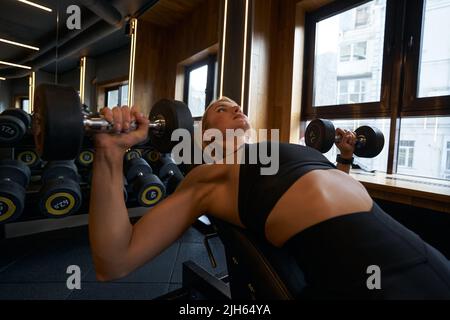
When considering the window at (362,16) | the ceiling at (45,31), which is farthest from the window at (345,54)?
the ceiling at (45,31)

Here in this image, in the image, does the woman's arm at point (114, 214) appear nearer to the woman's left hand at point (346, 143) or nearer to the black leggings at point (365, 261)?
the black leggings at point (365, 261)

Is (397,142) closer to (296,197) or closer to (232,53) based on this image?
(232,53)

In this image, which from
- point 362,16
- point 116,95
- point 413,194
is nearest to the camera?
point 413,194

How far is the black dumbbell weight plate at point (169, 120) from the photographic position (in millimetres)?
835

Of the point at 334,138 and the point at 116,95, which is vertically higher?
the point at 116,95

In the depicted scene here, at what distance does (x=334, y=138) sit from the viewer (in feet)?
4.58

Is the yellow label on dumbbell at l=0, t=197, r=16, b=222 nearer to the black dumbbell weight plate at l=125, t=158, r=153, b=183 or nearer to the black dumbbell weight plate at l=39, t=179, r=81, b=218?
the black dumbbell weight plate at l=39, t=179, r=81, b=218

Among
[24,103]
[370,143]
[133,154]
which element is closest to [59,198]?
[133,154]

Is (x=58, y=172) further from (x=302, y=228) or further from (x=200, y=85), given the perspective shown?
(x=200, y=85)

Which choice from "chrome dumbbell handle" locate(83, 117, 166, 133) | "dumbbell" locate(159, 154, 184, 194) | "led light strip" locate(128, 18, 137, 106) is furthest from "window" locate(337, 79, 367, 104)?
"led light strip" locate(128, 18, 137, 106)

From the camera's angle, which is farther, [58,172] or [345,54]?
[345,54]

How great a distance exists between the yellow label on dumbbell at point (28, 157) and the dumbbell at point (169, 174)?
0.98 metres

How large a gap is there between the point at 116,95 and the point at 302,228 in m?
2.88

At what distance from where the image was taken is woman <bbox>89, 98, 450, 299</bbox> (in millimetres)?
588
